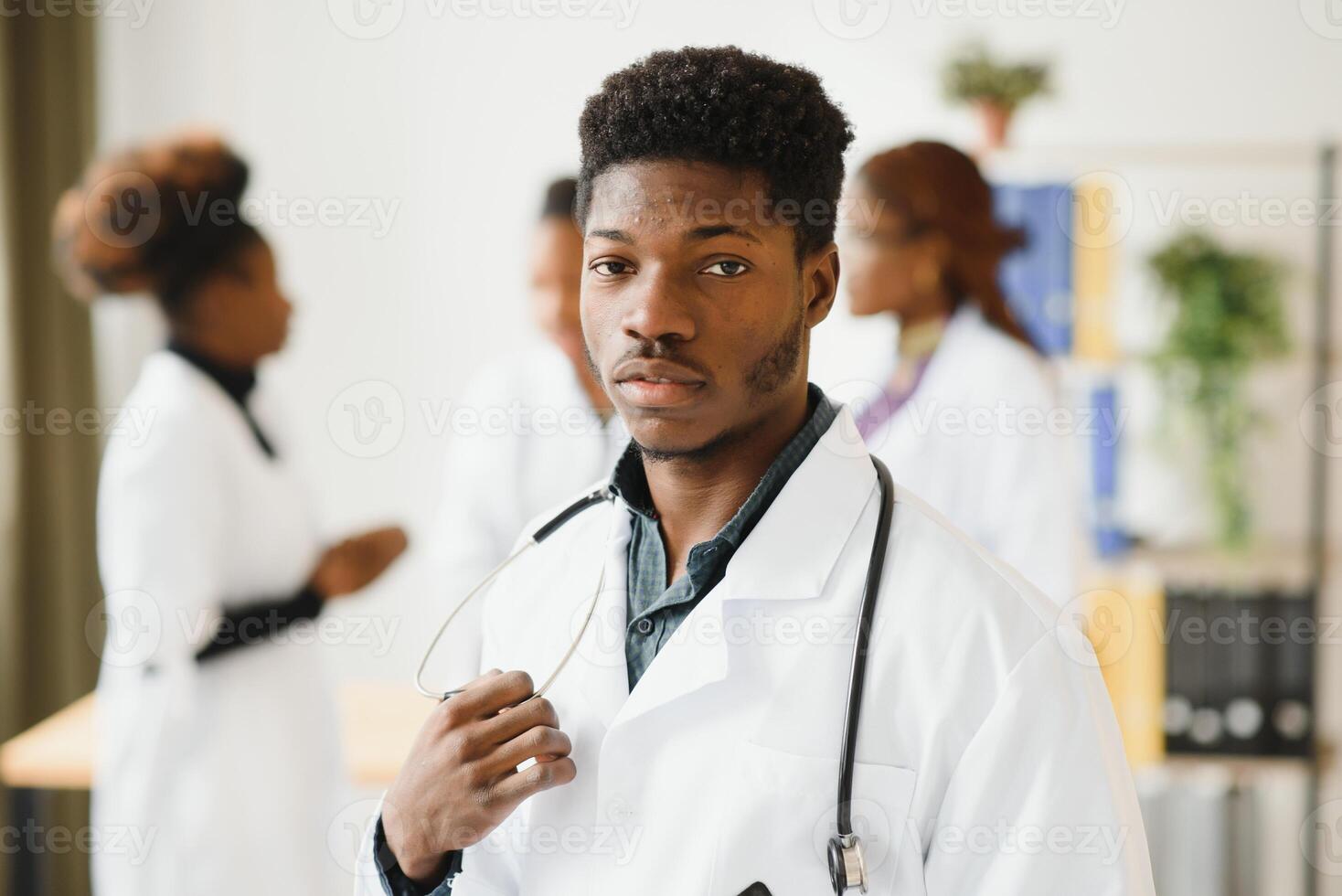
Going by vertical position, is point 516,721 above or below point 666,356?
below

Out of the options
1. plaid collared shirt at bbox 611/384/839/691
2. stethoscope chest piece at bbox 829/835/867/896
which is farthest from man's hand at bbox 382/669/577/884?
stethoscope chest piece at bbox 829/835/867/896

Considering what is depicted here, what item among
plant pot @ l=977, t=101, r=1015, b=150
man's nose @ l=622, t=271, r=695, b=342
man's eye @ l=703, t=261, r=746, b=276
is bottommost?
man's nose @ l=622, t=271, r=695, b=342

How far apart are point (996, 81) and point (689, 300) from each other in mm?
2352

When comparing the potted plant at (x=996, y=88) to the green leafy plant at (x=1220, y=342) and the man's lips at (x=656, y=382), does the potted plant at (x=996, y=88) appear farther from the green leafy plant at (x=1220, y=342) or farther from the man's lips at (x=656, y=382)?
the man's lips at (x=656, y=382)

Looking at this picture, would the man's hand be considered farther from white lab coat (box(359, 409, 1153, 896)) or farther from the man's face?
the man's face

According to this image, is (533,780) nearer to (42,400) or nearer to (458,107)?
(42,400)

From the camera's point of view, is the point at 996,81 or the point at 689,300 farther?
the point at 996,81

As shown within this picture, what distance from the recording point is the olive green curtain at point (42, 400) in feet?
9.74

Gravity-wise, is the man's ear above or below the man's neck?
above

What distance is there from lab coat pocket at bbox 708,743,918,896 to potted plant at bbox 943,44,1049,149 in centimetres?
239

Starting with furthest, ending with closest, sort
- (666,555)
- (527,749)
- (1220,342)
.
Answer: (1220,342) → (666,555) → (527,749)

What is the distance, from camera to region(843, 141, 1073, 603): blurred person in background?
2.23 meters

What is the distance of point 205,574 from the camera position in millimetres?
1978

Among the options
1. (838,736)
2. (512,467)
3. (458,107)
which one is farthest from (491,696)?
(458,107)
